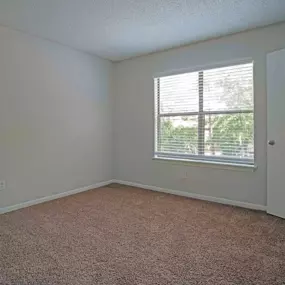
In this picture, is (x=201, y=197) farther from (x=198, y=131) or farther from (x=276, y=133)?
(x=276, y=133)

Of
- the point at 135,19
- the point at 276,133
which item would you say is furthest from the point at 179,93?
the point at 276,133

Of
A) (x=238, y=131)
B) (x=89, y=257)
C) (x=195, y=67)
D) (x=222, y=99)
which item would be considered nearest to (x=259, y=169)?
(x=238, y=131)

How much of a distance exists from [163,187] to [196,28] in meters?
2.49

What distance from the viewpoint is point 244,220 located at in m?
3.03

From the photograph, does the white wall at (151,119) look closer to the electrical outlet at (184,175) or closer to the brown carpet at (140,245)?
the electrical outlet at (184,175)

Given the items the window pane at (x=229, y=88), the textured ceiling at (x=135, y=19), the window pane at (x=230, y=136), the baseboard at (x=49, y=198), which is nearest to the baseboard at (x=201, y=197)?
the baseboard at (x=49, y=198)

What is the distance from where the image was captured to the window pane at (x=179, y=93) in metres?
3.99

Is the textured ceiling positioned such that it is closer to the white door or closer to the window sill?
the white door

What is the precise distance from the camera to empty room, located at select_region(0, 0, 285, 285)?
86.5 inches

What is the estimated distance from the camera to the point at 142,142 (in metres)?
4.61

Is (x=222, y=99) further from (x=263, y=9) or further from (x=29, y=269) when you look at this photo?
(x=29, y=269)

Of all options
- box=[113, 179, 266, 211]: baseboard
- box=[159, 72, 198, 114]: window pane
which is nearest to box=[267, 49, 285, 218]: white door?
box=[113, 179, 266, 211]: baseboard

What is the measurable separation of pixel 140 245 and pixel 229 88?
8.07 feet

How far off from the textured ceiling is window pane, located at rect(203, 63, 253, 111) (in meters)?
0.51
